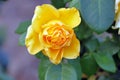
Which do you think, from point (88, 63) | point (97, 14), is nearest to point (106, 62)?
point (88, 63)

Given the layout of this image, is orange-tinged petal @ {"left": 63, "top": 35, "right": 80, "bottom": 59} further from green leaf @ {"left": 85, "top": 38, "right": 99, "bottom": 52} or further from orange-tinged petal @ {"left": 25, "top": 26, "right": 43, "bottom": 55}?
green leaf @ {"left": 85, "top": 38, "right": 99, "bottom": 52}

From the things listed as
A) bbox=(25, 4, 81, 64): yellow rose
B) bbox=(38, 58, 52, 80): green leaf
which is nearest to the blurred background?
bbox=(38, 58, 52, 80): green leaf

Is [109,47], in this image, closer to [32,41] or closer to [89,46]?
[89,46]

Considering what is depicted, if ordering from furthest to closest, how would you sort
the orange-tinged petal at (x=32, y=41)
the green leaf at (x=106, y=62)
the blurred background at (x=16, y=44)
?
1. the blurred background at (x=16, y=44)
2. the green leaf at (x=106, y=62)
3. the orange-tinged petal at (x=32, y=41)

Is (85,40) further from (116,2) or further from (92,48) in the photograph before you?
(116,2)

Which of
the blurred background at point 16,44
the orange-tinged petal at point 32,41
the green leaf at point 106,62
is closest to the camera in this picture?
the orange-tinged petal at point 32,41

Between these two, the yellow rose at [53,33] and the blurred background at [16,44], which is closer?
the yellow rose at [53,33]

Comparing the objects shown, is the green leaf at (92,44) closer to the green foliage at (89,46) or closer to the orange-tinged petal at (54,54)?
the green foliage at (89,46)

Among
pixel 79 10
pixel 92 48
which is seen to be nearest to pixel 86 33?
pixel 92 48

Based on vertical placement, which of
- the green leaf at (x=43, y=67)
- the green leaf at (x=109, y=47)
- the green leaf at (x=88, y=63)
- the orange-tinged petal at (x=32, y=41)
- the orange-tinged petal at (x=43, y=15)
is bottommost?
the green leaf at (x=88, y=63)

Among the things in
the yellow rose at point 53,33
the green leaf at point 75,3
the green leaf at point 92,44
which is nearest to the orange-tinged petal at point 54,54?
the yellow rose at point 53,33
